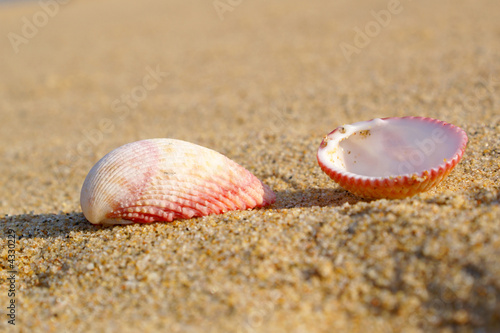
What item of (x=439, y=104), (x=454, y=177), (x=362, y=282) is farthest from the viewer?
(x=439, y=104)

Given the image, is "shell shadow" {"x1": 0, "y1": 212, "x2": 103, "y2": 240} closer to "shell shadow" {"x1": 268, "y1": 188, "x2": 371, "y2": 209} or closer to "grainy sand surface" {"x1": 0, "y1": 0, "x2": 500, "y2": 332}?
"grainy sand surface" {"x1": 0, "y1": 0, "x2": 500, "y2": 332}

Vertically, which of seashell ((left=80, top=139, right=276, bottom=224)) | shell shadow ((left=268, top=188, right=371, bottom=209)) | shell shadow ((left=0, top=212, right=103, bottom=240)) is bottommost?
shell shadow ((left=0, top=212, right=103, bottom=240))

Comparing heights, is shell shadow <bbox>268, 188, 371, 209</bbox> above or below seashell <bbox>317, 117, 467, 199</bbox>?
below

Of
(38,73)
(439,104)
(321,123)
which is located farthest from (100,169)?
(38,73)

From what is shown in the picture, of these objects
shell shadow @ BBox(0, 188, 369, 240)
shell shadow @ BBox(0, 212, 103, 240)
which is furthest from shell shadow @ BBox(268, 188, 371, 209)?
shell shadow @ BBox(0, 212, 103, 240)

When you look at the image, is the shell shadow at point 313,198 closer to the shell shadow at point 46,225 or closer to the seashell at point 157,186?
the seashell at point 157,186

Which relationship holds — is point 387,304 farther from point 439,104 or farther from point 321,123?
point 439,104
